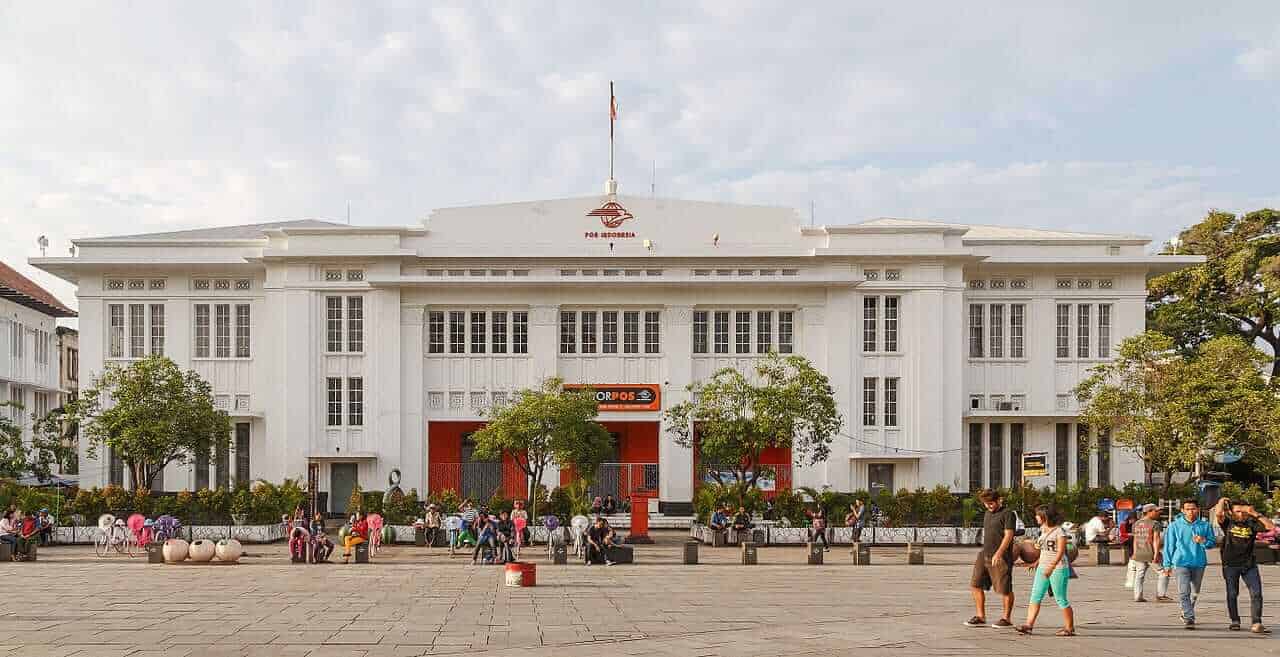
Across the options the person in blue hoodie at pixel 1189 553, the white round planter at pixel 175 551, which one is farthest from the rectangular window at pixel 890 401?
the person in blue hoodie at pixel 1189 553

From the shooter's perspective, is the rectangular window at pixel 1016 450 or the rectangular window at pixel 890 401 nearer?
the rectangular window at pixel 890 401

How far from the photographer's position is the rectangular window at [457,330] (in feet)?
149

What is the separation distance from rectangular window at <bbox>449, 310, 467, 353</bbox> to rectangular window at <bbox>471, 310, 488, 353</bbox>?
314mm

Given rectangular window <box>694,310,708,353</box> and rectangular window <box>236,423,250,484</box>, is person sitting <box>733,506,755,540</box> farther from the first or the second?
rectangular window <box>236,423,250,484</box>

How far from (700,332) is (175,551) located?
21853mm

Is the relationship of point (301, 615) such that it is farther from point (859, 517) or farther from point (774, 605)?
point (859, 517)

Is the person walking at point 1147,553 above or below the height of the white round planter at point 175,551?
above

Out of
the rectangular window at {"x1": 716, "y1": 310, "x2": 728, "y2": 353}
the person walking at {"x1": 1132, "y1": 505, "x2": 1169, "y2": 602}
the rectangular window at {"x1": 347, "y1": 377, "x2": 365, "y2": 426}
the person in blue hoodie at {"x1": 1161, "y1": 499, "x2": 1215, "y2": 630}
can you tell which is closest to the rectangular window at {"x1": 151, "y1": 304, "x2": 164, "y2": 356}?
the rectangular window at {"x1": 347, "y1": 377, "x2": 365, "y2": 426}

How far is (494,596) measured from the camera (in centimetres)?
2117

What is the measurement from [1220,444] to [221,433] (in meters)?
31.5

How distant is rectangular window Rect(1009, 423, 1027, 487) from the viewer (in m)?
46.0

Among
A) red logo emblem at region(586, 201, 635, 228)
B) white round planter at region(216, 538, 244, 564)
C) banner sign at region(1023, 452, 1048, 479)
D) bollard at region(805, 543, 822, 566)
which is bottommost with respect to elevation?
bollard at region(805, 543, 822, 566)

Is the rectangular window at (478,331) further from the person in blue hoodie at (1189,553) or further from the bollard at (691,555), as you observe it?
the person in blue hoodie at (1189,553)

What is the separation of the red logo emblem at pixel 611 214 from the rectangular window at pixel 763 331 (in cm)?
596
